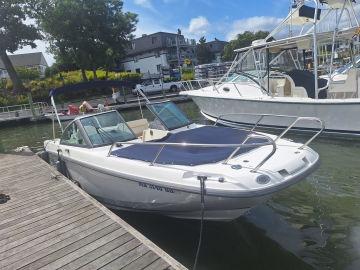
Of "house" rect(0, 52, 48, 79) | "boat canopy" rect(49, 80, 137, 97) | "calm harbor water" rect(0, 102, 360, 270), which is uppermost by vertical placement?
"house" rect(0, 52, 48, 79)

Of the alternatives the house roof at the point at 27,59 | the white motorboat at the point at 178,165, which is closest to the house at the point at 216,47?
the house roof at the point at 27,59

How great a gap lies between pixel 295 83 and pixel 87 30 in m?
33.7

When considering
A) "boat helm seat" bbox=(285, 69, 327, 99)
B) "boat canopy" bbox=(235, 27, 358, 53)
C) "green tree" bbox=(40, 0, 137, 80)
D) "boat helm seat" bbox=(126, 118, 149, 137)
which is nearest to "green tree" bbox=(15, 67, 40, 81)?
"green tree" bbox=(40, 0, 137, 80)

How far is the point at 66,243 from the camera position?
4.88m

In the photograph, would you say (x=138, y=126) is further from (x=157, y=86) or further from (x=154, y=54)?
(x=154, y=54)

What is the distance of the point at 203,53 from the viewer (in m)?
78.9

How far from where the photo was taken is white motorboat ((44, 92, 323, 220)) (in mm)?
5025

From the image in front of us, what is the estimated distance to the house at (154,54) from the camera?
66562mm

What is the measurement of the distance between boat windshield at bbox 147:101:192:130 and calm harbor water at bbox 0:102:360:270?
208 centimetres

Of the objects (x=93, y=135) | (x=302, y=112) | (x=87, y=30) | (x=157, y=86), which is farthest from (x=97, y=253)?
(x=87, y=30)

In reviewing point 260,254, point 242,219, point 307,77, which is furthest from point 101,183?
point 307,77

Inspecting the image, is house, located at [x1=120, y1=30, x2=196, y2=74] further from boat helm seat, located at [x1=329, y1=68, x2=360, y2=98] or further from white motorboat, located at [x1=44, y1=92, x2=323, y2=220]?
white motorboat, located at [x1=44, y1=92, x2=323, y2=220]

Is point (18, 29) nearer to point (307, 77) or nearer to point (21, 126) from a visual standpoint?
point (21, 126)

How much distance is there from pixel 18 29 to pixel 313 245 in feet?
128
